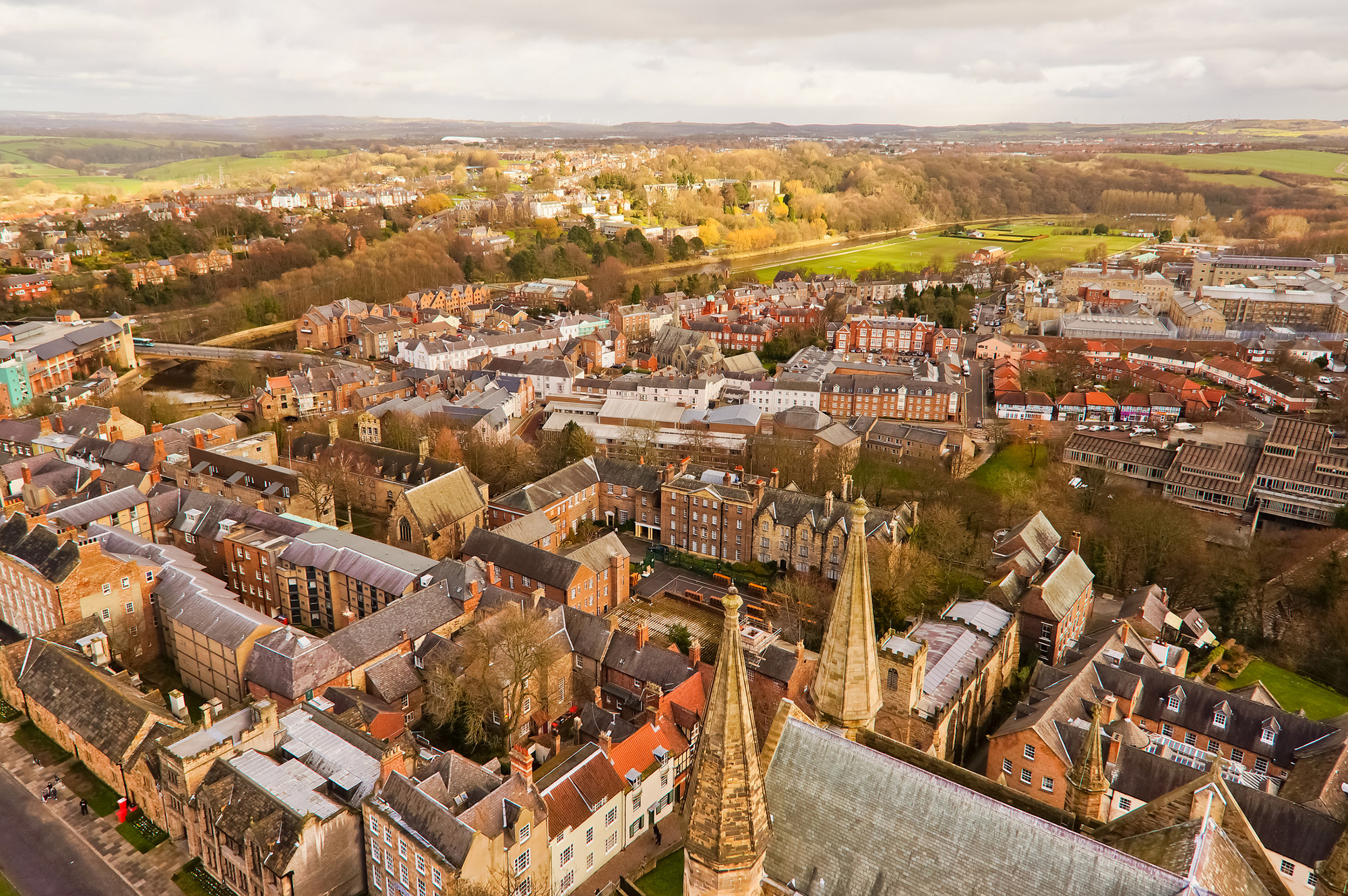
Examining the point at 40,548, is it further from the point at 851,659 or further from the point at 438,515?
the point at 851,659

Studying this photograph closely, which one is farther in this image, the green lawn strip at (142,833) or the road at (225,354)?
the road at (225,354)

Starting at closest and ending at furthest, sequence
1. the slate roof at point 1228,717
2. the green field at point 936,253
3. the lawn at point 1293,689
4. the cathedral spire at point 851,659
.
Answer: the cathedral spire at point 851,659 → the slate roof at point 1228,717 → the lawn at point 1293,689 → the green field at point 936,253

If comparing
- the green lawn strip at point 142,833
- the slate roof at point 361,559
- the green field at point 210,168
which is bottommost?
the green lawn strip at point 142,833

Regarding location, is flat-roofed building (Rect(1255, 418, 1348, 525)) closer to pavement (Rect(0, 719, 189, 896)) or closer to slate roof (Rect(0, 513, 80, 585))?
pavement (Rect(0, 719, 189, 896))

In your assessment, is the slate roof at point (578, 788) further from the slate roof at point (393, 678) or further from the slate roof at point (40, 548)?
the slate roof at point (40, 548)

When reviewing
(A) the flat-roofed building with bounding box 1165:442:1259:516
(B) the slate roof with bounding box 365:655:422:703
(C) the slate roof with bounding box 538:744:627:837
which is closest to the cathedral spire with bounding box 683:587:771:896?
(C) the slate roof with bounding box 538:744:627:837

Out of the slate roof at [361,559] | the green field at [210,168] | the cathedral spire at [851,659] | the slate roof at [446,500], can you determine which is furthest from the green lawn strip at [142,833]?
the green field at [210,168]
